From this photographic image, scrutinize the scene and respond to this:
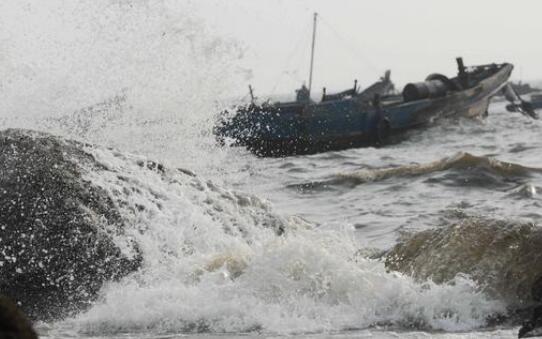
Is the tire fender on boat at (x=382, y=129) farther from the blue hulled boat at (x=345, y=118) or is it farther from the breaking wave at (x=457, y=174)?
the breaking wave at (x=457, y=174)

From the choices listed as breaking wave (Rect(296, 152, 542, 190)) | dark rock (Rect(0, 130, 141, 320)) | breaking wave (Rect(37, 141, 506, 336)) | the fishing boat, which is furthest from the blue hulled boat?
dark rock (Rect(0, 130, 141, 320))

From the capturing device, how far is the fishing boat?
25.0 m

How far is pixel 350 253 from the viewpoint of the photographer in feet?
22.0

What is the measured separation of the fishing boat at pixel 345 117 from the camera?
25031mm

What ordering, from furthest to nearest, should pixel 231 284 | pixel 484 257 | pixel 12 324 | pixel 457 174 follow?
pixel 457 174
pixel 484 257
pixel 231 284
pixel 12 324

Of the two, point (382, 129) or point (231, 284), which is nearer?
point (231, 284)

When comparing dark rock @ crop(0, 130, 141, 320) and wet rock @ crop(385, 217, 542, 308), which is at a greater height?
dark rock @ crop(0, 130, 141, 320)

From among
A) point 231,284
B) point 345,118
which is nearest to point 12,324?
point 231,284

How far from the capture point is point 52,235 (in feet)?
19.8

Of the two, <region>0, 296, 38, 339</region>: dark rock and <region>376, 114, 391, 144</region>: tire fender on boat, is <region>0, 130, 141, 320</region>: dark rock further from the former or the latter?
<region>376, 114, 391, 144</region>: tire fender on boat

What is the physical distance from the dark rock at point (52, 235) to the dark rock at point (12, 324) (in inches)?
158

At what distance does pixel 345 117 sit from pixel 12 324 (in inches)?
988

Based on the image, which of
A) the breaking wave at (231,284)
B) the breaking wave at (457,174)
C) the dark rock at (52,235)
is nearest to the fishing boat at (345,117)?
the breaking wave at (457,174)

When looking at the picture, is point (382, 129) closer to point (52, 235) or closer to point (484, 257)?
point (484, 257)
